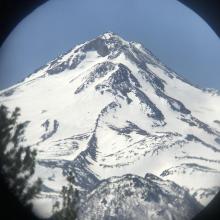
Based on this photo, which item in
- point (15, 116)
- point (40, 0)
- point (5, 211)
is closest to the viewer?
point (5, 211)

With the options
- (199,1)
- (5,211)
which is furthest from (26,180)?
(199,1)

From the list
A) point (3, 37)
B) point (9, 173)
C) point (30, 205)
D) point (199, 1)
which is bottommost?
point (30, 205)

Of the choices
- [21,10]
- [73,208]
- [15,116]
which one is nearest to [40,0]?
[21,10]

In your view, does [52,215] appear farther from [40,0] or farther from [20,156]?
[40,0]

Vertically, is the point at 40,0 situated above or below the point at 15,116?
above

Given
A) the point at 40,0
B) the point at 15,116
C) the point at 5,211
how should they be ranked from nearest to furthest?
the point at 5,211, the point at 40,0, the point at 15,116

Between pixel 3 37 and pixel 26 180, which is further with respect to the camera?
pixel 26 180
